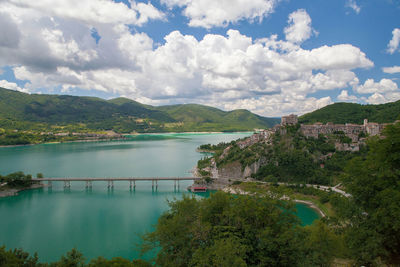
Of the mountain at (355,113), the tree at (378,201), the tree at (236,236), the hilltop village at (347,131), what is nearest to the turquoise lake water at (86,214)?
the tree at (236,236)

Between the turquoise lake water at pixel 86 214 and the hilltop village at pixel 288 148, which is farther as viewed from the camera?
the hilltop village at pixel 288 148

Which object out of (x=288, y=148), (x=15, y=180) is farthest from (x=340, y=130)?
(x=15, y=180)

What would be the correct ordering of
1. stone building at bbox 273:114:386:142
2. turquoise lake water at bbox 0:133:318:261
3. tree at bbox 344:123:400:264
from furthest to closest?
stone building at bbox 273:114:386:142 → turquoise lake water at bbox 0:133:318:261 → tree at bbox 344:123:400:264

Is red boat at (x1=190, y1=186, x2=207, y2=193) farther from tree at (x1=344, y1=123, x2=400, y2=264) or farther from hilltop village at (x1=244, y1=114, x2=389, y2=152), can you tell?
tree at (x1=344, y1=123, x2=400, y2=264)

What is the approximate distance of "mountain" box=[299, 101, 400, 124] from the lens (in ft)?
187

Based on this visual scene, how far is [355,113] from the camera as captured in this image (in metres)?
67.0

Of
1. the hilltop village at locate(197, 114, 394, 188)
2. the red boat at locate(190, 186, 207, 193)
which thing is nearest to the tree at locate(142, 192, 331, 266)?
the red boat at locate(190, 186, 207, 193)

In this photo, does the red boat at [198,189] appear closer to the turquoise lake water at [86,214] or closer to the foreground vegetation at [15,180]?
the turquoise lake water at [86,214]

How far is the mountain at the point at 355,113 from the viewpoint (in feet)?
187

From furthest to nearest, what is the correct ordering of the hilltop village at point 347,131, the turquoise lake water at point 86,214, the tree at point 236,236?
the hilltop village at point 347,131, the turquoise lake water at point 86,214, the tree at point 236,236

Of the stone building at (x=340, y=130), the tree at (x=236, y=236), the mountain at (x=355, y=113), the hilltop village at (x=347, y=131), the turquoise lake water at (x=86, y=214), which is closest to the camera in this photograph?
the tree at (x=236, y=236)

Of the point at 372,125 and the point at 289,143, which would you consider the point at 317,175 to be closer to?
the point at 289,143

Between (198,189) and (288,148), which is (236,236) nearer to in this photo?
(198,189)

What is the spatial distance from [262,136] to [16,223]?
4926cm
